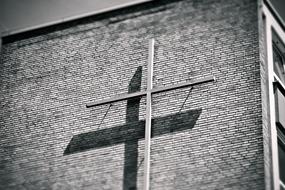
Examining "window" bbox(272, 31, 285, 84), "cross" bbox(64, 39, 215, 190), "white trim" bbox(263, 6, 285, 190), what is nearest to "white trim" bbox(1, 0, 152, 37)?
"cross" bbox(64, 39, 215, 190)

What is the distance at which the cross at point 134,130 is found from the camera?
15703 millimetres

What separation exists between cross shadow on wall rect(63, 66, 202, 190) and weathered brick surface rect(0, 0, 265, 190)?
2 cm

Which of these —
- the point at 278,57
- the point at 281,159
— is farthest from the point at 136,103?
the point at 278,57

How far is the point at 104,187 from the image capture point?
51.4ft

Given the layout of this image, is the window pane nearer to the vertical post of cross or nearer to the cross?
the cross

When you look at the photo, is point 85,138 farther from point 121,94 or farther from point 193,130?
point 193,130

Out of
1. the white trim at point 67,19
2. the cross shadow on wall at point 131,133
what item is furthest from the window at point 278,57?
the white trim at point 67,19

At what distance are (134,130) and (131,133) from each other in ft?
0.28

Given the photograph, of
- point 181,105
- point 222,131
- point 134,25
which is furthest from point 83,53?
point 222,131

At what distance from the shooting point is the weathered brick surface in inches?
604

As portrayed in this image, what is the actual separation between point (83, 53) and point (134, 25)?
1282mm

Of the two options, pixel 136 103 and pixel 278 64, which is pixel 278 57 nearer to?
pixel 278 64

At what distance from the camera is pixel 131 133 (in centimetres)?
1622

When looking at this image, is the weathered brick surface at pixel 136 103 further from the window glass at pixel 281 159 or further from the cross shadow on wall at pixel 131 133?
the window glass at pixel 281 159
